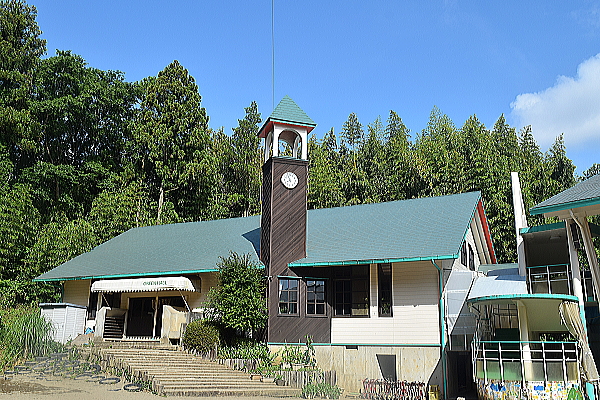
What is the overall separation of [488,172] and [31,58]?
28.1m

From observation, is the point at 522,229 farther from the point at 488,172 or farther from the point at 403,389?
the point at 488,172

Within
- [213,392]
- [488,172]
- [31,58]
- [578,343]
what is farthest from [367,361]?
[31,58]

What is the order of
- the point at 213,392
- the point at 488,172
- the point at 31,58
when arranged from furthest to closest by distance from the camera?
the point at 31,58
the point at 488,172
the point at 213,392

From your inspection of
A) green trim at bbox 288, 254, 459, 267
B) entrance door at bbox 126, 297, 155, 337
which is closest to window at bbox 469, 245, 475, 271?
green trim at bbox 288, 254, 459, 267

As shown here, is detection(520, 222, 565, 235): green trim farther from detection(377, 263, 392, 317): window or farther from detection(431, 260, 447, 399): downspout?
detection(377, 263, 392, 317): window

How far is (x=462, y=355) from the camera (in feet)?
60.7

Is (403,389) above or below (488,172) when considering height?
below

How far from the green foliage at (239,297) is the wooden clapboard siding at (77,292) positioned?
6797mm

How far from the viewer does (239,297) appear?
1822cm

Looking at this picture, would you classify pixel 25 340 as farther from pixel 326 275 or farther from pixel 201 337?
pixel 326 275

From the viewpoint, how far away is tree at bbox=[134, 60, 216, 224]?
1436 inches

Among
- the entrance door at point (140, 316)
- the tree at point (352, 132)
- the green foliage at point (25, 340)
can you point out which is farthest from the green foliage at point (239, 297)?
the tree at point (352, 132)

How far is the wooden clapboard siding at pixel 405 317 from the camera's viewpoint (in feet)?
56.4

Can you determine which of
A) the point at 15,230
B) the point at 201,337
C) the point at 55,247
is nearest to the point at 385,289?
the point at 201,337
